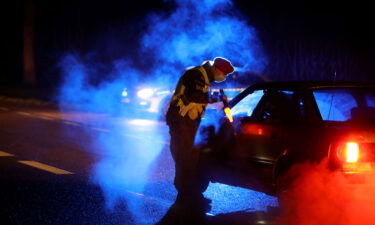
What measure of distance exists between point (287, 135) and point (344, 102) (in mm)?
934

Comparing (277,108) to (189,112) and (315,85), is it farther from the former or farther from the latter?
(189,112)

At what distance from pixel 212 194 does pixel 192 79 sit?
1.63 m

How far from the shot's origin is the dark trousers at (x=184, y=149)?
5.52 m

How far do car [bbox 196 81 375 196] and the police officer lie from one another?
0.24 meters

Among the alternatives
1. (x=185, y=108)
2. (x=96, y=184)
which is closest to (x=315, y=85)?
(x=185, y=108)

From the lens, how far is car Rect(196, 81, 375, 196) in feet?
14.8

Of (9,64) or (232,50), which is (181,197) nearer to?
(232,50)

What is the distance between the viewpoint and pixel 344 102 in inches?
214

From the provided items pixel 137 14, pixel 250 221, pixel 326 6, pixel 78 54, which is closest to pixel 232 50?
pixel 250 221

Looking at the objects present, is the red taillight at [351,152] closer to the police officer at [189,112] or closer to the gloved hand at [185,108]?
the police officer at [189,112]

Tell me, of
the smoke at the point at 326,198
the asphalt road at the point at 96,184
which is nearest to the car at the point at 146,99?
the asphalt road at the point at 96,184

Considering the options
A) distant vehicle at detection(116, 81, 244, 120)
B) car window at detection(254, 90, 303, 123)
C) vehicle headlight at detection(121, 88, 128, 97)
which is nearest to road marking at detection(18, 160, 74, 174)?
car window at detection(254, 90, 303, 123)

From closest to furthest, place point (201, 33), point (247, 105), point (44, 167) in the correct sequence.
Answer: point (247, 105) < point (44, 167) < point (201, 33)

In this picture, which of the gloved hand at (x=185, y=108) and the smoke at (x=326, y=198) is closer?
the smoke at (x=326, y=198)
